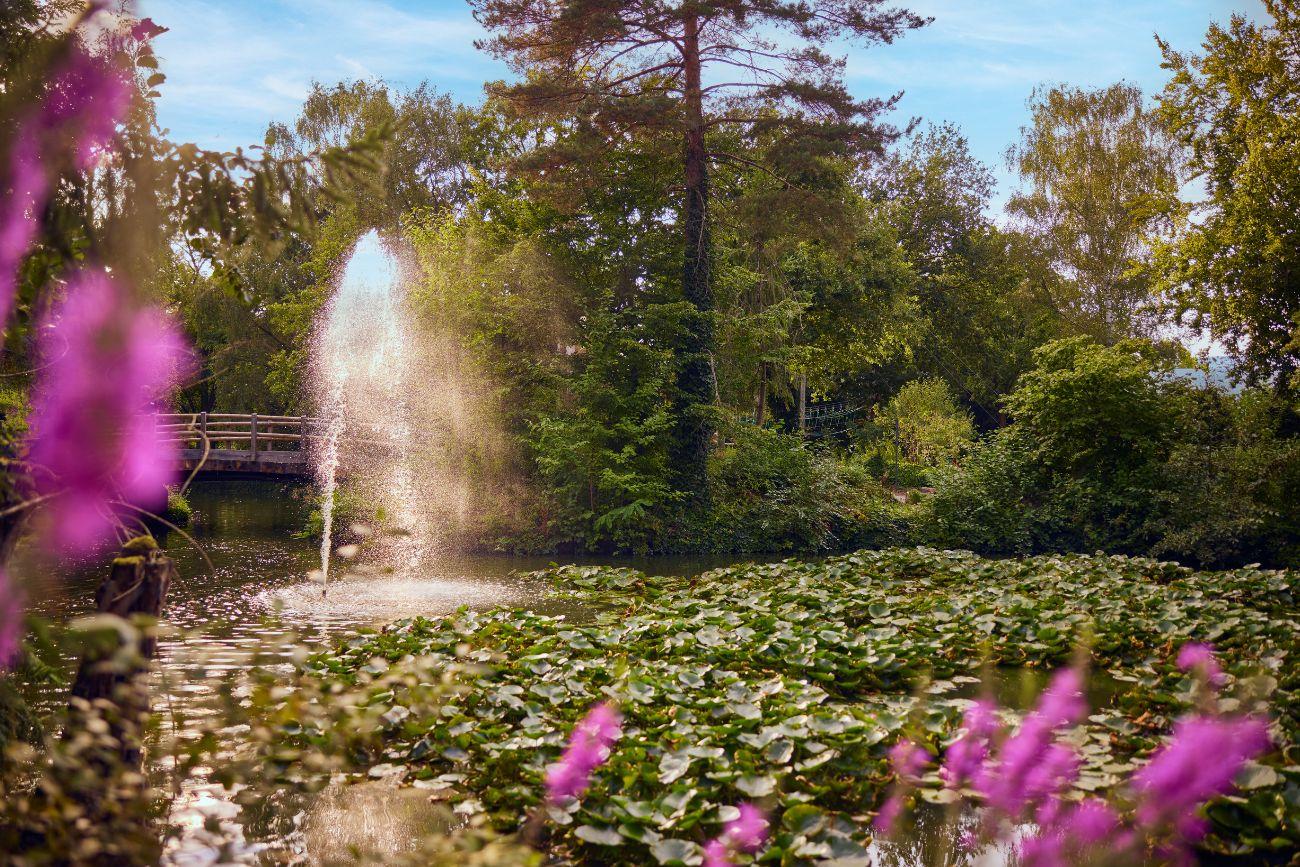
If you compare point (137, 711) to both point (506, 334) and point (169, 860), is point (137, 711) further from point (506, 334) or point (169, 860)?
point (506, 334)

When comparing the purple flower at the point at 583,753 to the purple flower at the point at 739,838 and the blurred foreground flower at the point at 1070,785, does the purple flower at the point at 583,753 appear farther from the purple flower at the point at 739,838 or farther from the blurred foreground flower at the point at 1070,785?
the blurred foreground flower at the point at 1070,785

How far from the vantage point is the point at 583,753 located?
190 inches

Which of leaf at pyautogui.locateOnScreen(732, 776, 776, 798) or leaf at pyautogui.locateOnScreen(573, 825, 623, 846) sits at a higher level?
leaf at pyautogui.locateOnScreen(732, 776, 776, 798)

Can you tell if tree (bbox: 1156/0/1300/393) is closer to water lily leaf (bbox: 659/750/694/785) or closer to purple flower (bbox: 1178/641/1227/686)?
purple flower (bbox: 1178/641/1227/686)

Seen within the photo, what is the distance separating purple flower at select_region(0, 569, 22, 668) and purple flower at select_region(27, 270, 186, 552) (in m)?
0.34

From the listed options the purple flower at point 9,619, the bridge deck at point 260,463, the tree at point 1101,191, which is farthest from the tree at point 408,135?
the purple flower at point 9,619

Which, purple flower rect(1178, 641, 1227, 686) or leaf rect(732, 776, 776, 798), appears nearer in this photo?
leaf rect(732, 776, 776, 798)

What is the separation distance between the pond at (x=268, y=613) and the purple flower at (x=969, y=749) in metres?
2.67

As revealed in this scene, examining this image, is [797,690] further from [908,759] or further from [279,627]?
[279,627]

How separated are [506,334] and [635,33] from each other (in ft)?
21.9

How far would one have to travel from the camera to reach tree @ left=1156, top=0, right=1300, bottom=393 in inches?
661

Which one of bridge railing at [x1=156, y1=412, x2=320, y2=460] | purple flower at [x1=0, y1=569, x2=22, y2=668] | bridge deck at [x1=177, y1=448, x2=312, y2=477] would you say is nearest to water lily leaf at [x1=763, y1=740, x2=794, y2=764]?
purple flower at [x1=0, y1=569, x2=22, y2=668]

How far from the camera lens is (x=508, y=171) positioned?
18.7 m

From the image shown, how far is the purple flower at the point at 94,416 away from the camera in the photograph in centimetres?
414
